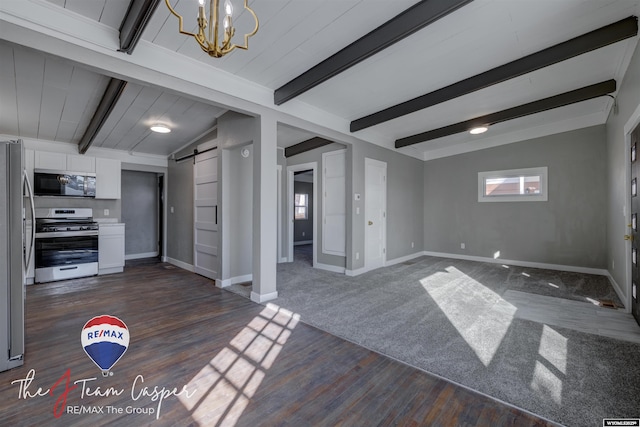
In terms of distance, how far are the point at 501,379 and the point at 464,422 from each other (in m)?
0.59

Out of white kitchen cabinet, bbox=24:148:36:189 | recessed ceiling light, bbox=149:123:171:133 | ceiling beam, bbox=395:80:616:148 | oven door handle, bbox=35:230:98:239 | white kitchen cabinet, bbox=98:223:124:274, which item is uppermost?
ceiling beam, bbox=395:80:616:148

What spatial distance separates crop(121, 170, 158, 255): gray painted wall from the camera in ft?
22.0

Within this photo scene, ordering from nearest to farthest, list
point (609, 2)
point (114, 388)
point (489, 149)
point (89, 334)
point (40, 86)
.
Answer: point (114, 388)
point (89, 334)
point (609, 2)
point (40, 86)
point (489, 149)

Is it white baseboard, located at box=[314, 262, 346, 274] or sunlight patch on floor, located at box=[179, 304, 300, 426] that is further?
white baseboard, located at box=[314, 262, 346, 274]

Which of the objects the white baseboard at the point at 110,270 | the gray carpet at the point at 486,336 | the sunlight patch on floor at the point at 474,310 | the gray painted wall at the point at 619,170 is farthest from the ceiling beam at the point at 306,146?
the white baseboard at the point at 110,270

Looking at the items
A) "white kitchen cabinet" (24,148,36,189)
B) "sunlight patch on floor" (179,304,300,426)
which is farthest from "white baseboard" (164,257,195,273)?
"sunlight patch on floor" (179,304,300,426)

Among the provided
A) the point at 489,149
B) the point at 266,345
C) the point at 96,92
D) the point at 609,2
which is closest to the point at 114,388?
the point at 266,345

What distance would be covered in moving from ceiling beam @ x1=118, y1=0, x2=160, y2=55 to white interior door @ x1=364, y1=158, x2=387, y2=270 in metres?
3.90

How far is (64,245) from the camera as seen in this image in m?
4.53

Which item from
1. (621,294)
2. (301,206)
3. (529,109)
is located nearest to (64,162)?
(301,206)

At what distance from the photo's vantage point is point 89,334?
6.75 feet

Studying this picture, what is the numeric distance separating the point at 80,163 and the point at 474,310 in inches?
268

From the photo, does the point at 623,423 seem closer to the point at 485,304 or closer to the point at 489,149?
the point at 485,304

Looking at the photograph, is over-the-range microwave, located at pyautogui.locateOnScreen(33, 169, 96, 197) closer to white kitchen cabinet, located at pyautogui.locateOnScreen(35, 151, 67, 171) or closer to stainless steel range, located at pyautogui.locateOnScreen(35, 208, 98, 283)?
white kitchen cabinet, located at pyautogui.locateOnScreen(35, 151, 67, 171)
